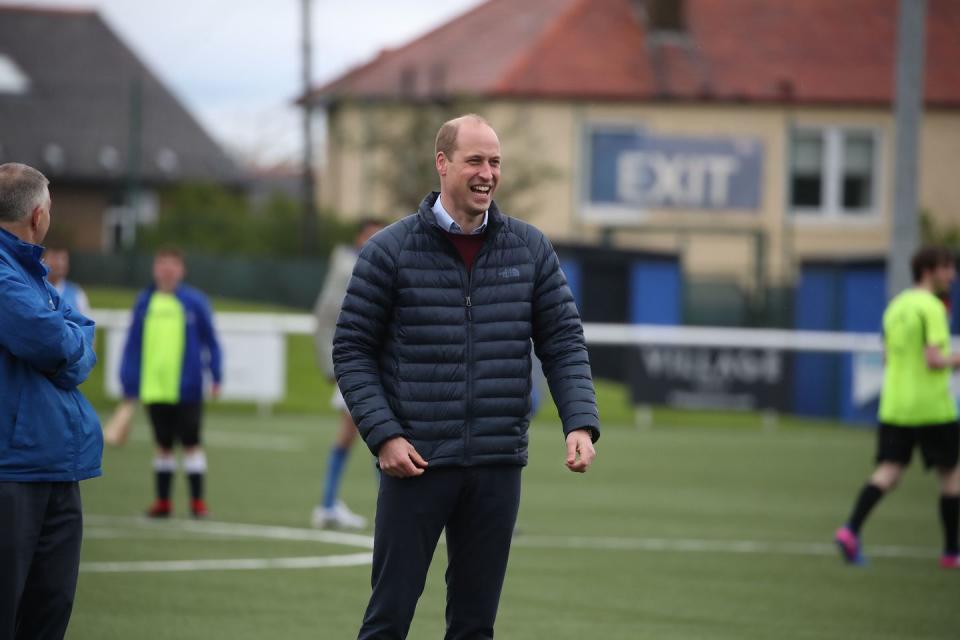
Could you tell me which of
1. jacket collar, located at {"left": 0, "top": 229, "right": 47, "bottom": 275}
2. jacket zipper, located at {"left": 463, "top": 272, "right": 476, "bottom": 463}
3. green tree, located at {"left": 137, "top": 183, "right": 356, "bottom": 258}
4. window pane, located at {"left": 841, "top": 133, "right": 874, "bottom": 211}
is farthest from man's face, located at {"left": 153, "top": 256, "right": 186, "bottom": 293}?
window pane, located at {"left": 841, "top": 133, "right": 874, "bottom": 211}

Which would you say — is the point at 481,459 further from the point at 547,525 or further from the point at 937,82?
the point at 937,82

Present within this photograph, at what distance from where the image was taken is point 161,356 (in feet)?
41.9

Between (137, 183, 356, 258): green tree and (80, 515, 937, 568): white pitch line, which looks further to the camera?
(137, 183, 356, 258): green tree

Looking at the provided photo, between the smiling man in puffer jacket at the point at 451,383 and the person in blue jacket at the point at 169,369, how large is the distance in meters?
7.28

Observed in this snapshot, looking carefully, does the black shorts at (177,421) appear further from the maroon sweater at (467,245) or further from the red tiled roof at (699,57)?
the red tiled roof at (699,57)

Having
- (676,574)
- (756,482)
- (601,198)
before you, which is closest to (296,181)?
(601,198)

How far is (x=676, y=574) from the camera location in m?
10.5

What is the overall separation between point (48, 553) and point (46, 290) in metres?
0.93

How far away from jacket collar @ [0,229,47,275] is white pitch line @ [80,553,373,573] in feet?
15.2

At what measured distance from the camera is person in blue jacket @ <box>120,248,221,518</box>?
1279cm

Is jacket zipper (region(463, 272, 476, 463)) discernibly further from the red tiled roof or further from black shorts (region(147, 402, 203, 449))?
the red tiled roof

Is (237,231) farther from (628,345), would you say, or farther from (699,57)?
(628,345)

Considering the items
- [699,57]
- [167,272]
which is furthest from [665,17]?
[167,272]

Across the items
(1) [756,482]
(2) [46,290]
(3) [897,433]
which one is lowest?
(1) [756,482]
